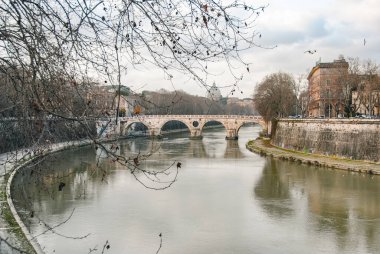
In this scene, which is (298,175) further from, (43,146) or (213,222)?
(43,146)

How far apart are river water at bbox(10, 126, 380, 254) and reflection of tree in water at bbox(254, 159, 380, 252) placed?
0.10ft

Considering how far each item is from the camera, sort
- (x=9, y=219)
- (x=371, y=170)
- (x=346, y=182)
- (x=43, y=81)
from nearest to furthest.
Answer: (x=43, y=81) < (x=9, y=219) < (x=346, y=182) < (x=371, y=170)

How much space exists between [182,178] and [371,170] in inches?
311

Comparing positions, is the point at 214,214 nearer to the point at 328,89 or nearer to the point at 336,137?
the point at 336,137

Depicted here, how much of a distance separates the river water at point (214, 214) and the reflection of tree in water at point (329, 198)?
0.10 ft

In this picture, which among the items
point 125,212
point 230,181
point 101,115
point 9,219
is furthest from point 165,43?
point 230,181

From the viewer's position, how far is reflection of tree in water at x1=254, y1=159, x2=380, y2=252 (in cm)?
1157

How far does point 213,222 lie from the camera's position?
12.0m

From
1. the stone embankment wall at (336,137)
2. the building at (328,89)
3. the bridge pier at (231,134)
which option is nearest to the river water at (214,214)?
the stone embankment wall at (336,137)

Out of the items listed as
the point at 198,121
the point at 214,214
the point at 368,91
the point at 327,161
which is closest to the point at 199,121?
the point at 198,121

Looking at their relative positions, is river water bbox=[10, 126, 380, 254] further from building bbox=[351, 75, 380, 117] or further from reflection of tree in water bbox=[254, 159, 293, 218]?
building bbox=[351, 75, 380, 117]

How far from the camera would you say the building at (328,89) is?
3469 cm

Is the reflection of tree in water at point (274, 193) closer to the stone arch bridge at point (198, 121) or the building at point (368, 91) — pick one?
the building at point (368, 91)

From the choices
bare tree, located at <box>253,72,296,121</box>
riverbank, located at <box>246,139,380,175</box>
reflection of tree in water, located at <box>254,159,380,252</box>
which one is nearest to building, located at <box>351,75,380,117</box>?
bare tree, located at <box>253,72,296,121</box>
